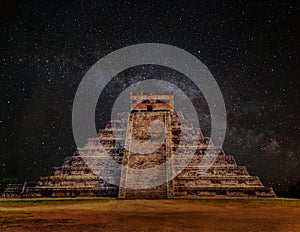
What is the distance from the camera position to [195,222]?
5699mm

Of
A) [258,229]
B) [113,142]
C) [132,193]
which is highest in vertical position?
[113,142]

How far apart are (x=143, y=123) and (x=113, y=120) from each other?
2446 millimetres

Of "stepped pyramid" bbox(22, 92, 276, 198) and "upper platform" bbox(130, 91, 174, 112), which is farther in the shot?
"upper platform" bbox(130, 91, 174, 112)

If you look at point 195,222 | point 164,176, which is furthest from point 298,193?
point 195,222

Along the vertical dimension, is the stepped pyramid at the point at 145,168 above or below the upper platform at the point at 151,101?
below

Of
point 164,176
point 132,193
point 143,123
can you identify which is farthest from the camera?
point 143,123

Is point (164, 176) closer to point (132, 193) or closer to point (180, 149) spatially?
point (132, 193)

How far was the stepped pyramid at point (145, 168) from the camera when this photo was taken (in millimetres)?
12496

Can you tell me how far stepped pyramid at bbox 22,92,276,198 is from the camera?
41.0ft

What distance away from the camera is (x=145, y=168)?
13977mm

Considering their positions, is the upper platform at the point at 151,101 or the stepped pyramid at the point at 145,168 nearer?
the stepped pyramid at the point at 145,168

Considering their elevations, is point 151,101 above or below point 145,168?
above

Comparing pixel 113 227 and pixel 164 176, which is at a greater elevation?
pixel 164 176

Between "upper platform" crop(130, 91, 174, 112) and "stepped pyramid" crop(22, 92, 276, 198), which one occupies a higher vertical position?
"upper platform" crop(130, 91, 174, 112)
